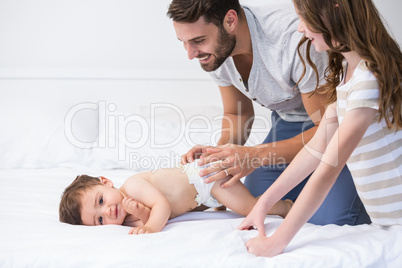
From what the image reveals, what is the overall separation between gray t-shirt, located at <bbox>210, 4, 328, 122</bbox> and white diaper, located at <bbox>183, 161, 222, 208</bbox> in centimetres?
40

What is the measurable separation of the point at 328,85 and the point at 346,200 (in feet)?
1.24

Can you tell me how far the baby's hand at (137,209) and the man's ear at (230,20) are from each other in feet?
2.35

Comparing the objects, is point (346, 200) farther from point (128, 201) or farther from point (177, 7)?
point (177, 7)

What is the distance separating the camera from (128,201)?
146 cm

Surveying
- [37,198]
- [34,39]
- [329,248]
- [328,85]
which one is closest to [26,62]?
[34,39]

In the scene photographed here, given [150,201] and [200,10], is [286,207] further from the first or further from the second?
[200,10]

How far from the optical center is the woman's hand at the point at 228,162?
1502mm

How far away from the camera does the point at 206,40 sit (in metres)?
1.65

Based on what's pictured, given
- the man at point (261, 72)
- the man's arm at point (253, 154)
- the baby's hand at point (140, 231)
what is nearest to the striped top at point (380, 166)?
the man at point (261, 72)

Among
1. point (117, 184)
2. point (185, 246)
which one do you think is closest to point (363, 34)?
point (185, 246)

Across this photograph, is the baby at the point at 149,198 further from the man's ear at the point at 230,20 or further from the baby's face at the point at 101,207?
the man's ear at the point at 230,20

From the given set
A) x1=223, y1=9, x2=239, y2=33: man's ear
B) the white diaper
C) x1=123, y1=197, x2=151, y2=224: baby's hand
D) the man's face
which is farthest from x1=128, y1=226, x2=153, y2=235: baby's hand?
x1=223, y1=9, x2=239, y2=33: man's ear

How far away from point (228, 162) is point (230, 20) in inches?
21.3

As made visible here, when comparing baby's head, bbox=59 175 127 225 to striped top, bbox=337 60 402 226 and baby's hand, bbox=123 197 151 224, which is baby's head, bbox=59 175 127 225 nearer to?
baby's hand, bbox=123 197 151 224
